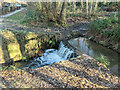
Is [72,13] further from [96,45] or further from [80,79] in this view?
[80,79]

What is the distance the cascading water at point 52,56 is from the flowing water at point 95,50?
44.3 inches

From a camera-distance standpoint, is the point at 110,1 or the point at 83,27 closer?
the point at 83,27

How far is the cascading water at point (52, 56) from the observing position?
23.4 feet

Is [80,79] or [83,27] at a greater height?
[83,27]

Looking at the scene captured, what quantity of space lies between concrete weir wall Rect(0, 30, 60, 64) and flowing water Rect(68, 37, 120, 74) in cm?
216

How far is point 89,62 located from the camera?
6.35m

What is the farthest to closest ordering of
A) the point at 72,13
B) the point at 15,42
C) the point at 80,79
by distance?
the point at 72,13
the point at 15,42
the point at 80,79

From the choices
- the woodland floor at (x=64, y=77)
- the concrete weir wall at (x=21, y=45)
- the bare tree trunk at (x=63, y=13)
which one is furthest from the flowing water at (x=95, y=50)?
the bare tree trunk at (x=63, y=13)

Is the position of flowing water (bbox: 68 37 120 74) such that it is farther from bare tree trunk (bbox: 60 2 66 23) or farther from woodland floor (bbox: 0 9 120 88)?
bare tree trunk (bbox: 60 2 66 23)

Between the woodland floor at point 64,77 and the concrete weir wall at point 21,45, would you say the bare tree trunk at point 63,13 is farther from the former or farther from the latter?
the woodland floor at point 64,77

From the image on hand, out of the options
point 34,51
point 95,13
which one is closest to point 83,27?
point 95,13

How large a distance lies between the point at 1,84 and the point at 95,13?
12135mm

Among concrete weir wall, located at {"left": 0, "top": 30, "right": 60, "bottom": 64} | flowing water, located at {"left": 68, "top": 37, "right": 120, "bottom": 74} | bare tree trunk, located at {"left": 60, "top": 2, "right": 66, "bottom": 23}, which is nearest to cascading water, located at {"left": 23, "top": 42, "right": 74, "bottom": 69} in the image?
concrete weir wall, located at {"left": 0, "top": 30, "right": 60, "bottom": 64}

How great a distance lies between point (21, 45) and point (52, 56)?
2.18m
